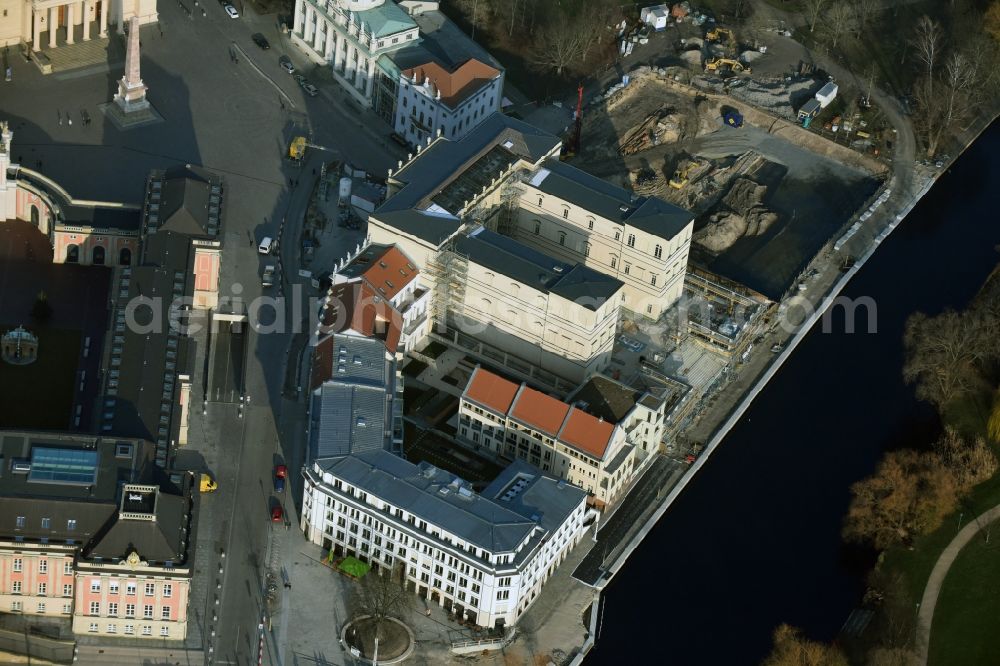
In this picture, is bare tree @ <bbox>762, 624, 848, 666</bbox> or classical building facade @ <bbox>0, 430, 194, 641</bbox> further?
bare tree @ <bbox>762, 624, 848, 666</bbox>

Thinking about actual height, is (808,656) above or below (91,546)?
below

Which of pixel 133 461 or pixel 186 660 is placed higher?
pixel 133 461

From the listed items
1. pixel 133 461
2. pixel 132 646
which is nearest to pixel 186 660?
pixel 132 646

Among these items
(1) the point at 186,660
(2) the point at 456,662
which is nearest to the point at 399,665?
(2) the point at 456,662

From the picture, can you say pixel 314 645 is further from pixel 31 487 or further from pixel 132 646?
pixel 31 487

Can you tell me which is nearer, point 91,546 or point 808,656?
point 91,546

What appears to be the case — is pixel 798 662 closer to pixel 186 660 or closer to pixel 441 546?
pixel 441 546

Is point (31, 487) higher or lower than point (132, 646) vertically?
higher

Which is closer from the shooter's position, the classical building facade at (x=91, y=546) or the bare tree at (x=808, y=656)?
the classical building facade at (x=91, y=546)

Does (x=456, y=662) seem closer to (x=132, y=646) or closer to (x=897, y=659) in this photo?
(x=132, y=646)
